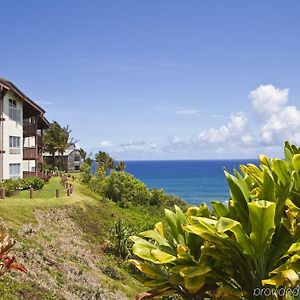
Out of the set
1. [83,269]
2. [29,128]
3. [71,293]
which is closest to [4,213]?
[83,269]

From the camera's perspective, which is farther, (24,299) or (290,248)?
(24,299)

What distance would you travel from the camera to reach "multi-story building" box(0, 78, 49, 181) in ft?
120

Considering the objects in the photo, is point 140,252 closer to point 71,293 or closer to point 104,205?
point 71,293

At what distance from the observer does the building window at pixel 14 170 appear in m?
37.8

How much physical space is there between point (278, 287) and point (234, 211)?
0.77m

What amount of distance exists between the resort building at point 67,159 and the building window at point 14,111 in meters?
37.0

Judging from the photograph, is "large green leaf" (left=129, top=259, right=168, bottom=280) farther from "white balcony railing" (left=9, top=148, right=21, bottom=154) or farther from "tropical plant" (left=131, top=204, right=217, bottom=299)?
"white balcony railing" (left=9, top=148, right=21, bottom=154)

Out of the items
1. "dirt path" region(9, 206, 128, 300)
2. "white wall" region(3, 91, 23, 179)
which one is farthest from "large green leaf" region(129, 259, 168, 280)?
"white wall" region(3, 91, 23, 179)

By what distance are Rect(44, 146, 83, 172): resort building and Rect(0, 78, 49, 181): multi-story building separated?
34085 millimetres

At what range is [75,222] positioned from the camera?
1238 inches

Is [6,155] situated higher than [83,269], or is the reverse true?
[6,155]

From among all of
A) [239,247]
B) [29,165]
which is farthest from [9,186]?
[239,247]

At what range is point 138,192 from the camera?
160 feet

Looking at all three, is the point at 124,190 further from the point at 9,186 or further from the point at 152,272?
the point at 152,272
